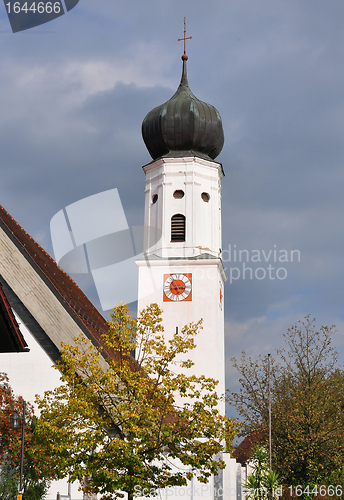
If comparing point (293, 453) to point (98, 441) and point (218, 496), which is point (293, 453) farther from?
point (98, 441)

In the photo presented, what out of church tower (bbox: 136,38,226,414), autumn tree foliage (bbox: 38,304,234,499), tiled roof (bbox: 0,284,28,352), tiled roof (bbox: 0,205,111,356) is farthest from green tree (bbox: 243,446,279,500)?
tiled roof (bbox: 0,284,28,352)

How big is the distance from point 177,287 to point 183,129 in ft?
26.9

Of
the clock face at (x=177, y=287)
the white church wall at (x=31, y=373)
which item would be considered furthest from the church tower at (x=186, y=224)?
the white church wall at (x=31, y=373)

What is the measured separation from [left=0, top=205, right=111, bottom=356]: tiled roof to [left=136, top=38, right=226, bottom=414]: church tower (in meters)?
→ 3.86

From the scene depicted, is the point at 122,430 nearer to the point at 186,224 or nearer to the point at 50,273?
the point at 50,273

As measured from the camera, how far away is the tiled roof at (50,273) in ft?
65.7

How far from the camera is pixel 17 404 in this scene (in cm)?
1700

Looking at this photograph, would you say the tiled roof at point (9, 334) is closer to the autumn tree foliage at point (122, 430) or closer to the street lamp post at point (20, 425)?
the autumn tree foliage at point (122, 430)

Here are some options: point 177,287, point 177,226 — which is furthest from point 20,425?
point 177,226

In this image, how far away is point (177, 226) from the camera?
32594 mm

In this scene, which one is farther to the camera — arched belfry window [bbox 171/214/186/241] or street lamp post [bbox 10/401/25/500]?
arched belfry window [bbox 171/214/186/241]

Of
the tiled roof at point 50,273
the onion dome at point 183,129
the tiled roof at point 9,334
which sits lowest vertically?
the tiled roof at point 9,334

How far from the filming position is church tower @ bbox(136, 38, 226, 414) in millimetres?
31078

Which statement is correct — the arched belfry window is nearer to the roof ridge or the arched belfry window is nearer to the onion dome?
the onion dome
